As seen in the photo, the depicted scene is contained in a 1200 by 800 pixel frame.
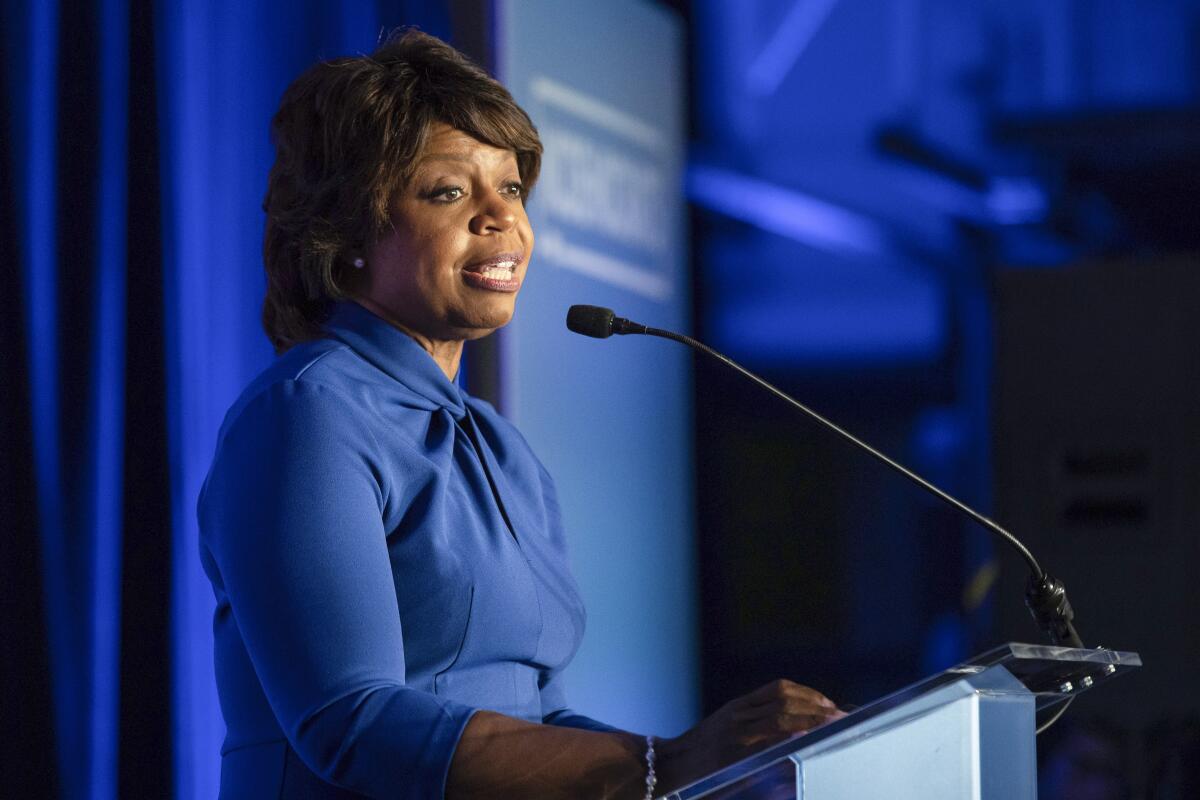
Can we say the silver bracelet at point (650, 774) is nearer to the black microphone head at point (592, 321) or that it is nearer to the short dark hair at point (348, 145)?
the black microphone head at point (592, 321)

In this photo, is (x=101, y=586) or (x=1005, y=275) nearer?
(x=101, y=586)

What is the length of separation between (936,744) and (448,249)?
0.74 m

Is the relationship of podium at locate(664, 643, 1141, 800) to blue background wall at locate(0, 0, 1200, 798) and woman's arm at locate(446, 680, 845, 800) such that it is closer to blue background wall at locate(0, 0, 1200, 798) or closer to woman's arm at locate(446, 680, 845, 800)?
woman's arm at locate(446, 680, 845, 800)

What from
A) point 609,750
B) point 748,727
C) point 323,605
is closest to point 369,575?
point 323,605

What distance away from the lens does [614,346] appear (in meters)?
3.64

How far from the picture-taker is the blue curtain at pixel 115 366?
181 cm

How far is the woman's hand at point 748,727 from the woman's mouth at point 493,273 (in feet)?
2.04

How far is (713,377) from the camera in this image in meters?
4.71

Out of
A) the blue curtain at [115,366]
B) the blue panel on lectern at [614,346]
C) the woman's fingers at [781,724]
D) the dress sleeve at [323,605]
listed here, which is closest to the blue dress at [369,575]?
the dress sleeve at [323,605]

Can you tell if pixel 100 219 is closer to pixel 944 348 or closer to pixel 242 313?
pixel 242 313

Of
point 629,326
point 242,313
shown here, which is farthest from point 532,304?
point 629,326

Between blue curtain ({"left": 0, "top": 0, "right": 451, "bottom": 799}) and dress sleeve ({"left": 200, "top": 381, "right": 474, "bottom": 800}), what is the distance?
646 mm

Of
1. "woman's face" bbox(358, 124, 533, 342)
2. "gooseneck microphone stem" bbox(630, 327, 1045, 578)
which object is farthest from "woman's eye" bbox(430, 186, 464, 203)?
"gooseneck microphone stem" bbox(630, 327, 1045, 578)

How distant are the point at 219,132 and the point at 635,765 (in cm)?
145
